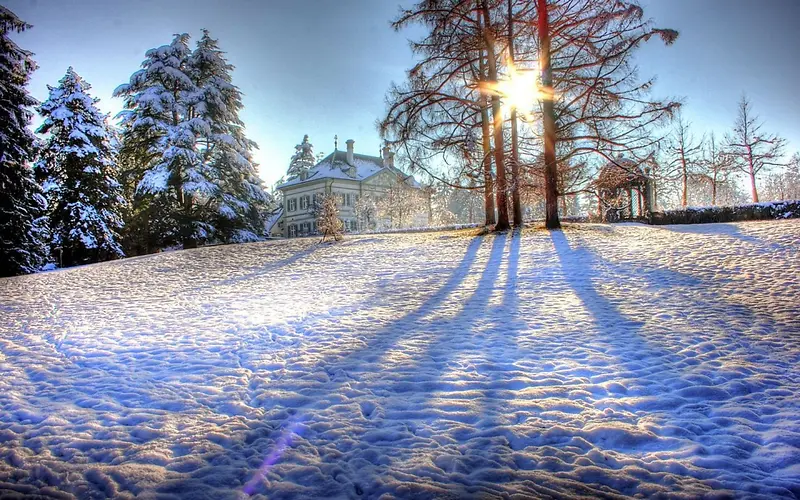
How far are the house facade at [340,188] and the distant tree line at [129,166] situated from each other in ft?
66.7

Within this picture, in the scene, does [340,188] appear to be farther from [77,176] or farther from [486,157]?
[486,157]

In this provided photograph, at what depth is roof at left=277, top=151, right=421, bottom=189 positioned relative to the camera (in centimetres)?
4819

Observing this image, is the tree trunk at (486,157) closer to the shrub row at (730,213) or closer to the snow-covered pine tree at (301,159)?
the shrub row at (730,213)

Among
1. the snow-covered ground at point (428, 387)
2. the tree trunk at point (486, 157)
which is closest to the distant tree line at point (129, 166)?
the snow-covered ground at point (428, 387)

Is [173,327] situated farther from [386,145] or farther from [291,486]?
[386,145]

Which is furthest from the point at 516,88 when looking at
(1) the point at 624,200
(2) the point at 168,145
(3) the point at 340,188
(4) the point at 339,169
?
(4) the point at 339,169

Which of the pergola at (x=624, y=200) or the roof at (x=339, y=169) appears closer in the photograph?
the pergola at (x=624, y=200)

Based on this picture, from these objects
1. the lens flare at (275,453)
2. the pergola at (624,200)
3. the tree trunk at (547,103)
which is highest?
the tree trunk at (547,103)

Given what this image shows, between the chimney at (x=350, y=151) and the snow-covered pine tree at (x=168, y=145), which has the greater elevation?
the chimney at (x=350, y=151)

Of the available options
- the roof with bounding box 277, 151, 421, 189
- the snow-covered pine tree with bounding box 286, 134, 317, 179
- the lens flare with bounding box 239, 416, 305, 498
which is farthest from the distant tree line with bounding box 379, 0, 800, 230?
A: the snow-covered pine tree with bounding box 286, 134, 317, 179

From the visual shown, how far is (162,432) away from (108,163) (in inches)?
878

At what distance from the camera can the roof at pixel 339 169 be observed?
4819cm

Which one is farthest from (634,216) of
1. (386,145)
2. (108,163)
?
(108,163)

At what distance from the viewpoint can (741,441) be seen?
303 centimetres
